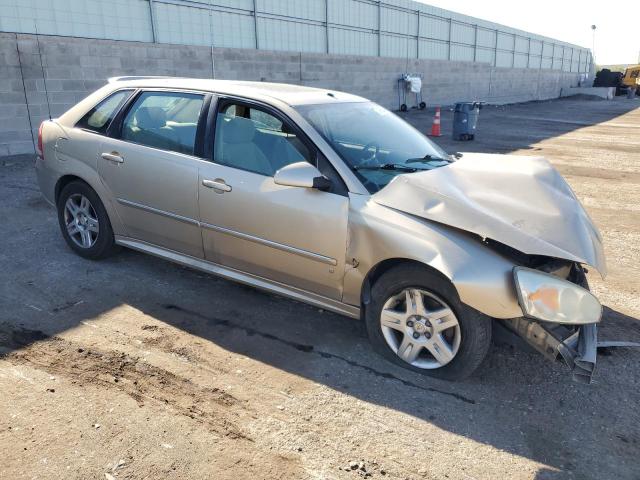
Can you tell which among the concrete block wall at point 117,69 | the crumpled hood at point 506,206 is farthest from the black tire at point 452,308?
the concrete block wall at point 117,69

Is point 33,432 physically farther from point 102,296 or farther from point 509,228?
point 509,228

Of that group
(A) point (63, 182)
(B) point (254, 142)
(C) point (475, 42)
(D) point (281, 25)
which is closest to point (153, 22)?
(D) point (281, 25)

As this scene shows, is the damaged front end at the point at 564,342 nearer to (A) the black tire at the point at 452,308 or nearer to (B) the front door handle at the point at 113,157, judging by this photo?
(A) the black tire at the point at 452,308

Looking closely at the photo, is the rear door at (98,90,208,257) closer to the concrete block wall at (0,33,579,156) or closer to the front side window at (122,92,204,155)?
the front side window at (122,92,204,155)

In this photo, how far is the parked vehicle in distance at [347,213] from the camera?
2945mm

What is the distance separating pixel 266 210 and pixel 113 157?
167cm

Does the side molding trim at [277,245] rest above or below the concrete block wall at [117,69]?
below

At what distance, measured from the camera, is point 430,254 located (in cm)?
302

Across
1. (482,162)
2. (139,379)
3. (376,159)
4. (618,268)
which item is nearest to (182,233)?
(139,379)

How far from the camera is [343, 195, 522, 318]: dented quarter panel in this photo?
2869 millimetres

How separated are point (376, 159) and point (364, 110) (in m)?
0.70

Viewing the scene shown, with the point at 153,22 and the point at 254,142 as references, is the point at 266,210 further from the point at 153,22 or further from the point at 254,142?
the point at 153,22

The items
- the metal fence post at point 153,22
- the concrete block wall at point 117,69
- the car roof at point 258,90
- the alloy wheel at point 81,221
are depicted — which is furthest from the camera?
the metal fence post at point 153,22

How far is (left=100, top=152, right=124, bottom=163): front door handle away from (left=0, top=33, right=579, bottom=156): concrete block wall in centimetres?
698
